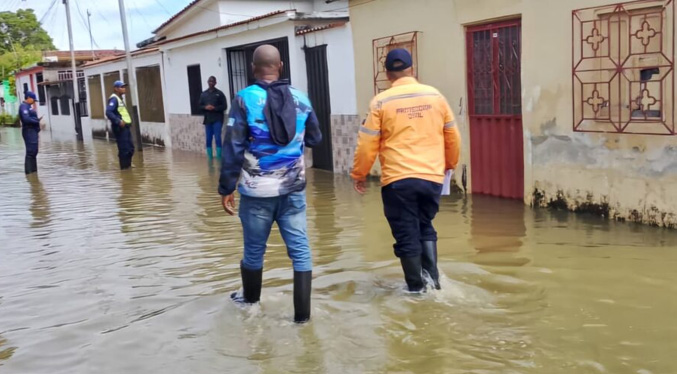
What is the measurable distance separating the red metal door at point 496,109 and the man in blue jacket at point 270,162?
440 centimetres

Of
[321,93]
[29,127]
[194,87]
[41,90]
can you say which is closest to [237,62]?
[194,87]

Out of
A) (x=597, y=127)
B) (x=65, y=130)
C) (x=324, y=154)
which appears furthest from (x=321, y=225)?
(x=65, y=130)

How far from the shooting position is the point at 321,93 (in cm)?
1195

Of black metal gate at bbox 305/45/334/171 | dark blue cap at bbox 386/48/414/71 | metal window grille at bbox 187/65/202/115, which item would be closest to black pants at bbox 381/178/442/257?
dark blue cap at bbox 386/48/414/71

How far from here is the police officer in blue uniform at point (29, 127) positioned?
12602mm

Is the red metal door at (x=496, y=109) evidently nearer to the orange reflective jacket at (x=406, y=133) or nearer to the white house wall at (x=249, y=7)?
the orange reflective jacket at (x=406, y=133)

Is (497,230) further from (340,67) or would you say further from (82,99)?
(82,99)

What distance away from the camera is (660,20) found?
6.25 m

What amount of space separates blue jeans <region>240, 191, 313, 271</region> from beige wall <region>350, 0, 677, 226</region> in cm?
377

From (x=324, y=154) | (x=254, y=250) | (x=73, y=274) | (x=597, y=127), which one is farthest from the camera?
(x=324, y=154)

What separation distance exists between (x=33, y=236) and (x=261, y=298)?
390cm

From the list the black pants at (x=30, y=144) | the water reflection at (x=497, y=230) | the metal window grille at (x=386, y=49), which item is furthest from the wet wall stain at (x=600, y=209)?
the black pants at (x=30, y=144)

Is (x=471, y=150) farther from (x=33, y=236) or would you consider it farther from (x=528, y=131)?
(x=33, y=236)

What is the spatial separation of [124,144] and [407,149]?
9.79 m
